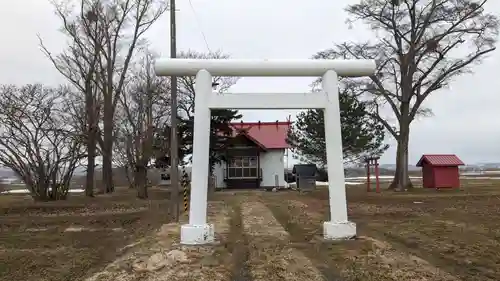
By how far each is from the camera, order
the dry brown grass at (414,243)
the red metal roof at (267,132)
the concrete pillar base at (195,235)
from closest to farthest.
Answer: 1. the dry brown grass at (414,243)
2. the concrete pillar base at (195,235)
3. the red metal roof at (267,132)

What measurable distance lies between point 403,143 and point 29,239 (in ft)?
84.3

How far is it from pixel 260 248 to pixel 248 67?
4091 mm

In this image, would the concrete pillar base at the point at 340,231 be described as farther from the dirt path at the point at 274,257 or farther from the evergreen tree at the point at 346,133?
the evergreen tree at the point at 346,133

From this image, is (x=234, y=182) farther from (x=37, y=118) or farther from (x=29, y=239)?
(x=29, y=239)

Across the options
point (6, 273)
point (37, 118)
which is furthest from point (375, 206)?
point (37, 118)

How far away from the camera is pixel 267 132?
39688mm

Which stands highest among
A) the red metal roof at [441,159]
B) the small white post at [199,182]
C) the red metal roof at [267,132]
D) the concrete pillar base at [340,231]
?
the red metal roof at [267,132]

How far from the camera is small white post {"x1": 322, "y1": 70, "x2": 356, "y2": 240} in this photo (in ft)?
36.1

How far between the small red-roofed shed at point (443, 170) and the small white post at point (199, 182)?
26602 millimetres

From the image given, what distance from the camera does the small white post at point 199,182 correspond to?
10.7m

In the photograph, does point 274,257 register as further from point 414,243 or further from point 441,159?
point 441,159

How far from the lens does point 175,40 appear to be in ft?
→ 53.8

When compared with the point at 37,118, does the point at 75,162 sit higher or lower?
lower

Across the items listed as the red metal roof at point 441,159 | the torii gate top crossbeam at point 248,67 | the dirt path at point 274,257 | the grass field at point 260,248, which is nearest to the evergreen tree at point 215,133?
the grass field at point 260,248
